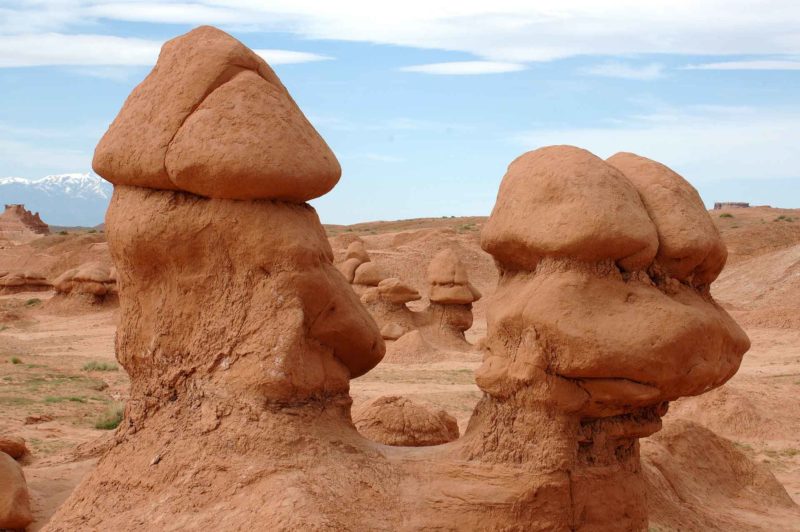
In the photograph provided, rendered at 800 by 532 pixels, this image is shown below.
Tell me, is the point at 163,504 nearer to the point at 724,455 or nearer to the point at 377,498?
the point at 377,498

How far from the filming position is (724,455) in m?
9.12

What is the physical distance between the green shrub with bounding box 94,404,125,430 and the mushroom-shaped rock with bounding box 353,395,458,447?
560 centimetres

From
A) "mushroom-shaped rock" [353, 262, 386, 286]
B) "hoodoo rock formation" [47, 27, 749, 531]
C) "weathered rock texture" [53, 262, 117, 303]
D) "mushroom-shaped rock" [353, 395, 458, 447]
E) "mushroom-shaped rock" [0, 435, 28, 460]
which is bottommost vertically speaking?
A: "weathered rock texture" [53, 262, 117, 303]

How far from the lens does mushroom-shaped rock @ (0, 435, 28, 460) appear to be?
349 inches

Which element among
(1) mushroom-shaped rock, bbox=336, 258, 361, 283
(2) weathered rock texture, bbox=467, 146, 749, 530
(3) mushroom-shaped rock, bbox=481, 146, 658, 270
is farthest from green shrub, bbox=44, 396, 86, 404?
(1) mushroom-shaped rock, bbox=336, 258, 361, 283

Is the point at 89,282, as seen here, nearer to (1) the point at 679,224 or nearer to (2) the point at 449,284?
(2) the point at 449,284

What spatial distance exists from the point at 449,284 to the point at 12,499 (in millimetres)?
16600

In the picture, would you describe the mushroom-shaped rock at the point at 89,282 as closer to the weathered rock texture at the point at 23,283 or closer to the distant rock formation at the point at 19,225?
the weathered rock texture at the point at 23,283

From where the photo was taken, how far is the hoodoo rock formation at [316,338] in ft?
17.9

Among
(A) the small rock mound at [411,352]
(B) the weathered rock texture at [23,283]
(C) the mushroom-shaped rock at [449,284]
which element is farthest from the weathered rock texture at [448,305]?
(B) the weathered rock texture at [23,283]

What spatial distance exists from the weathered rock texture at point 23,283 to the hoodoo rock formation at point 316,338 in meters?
31.5

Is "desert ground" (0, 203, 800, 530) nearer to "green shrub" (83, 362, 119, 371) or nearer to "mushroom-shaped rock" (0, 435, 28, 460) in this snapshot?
"green shrub" (83, 362, 119, 371)

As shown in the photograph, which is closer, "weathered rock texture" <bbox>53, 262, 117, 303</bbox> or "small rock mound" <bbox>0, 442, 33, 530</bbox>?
"small rock mound" <bbox>0, 442, 33, 530</bbox>

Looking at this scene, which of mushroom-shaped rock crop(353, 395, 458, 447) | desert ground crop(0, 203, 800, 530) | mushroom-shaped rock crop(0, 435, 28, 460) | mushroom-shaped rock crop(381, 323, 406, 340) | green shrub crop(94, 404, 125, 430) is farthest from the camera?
mushroom-shaped rock crop(381, 323, 406, 340)
